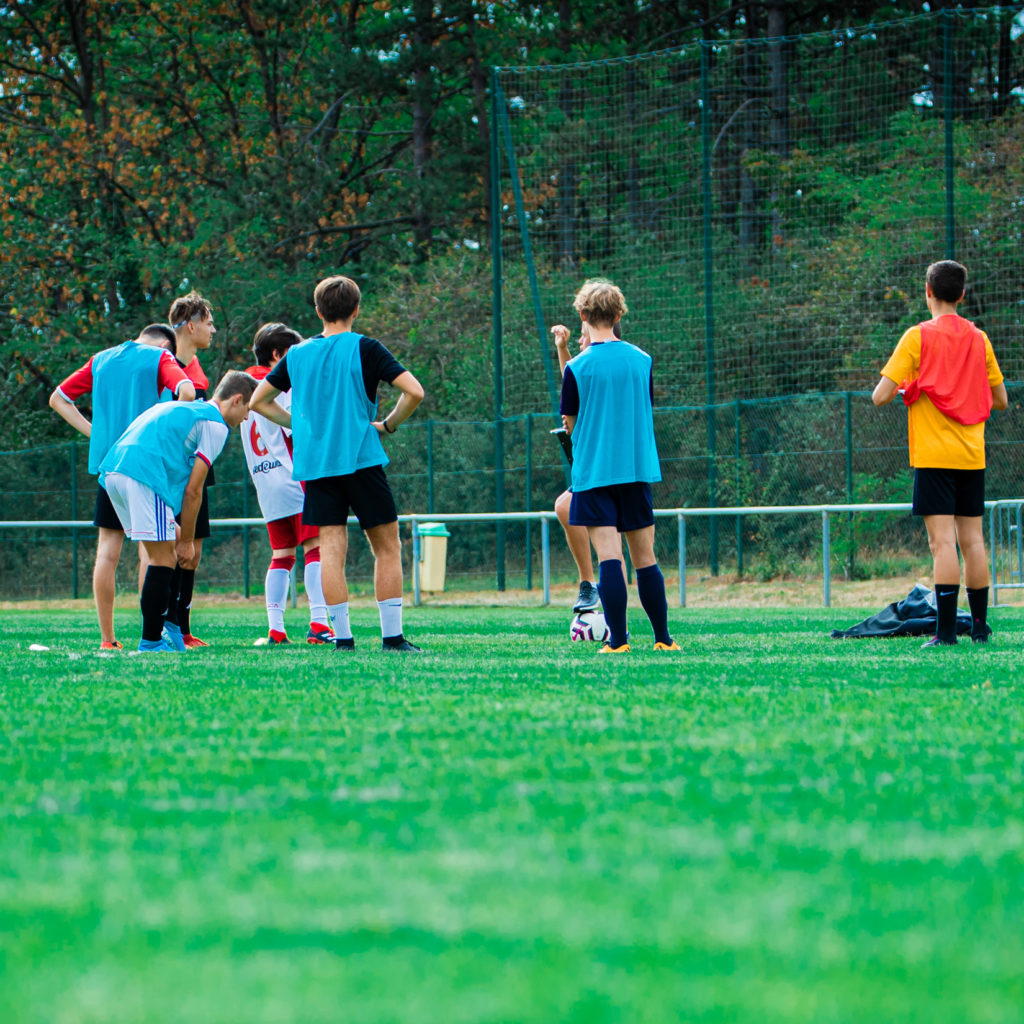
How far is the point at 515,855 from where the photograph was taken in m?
2.25

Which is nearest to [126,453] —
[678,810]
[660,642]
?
[660,642]

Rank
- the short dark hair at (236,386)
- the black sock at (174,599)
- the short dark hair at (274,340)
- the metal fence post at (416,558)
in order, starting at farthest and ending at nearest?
the metal fence post at (416,558), the short dark hair at (274,340), the black sock at (174,599), the short dark hair at (236,386)

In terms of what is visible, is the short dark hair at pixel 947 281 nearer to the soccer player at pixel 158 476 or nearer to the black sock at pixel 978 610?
the black sock at pixel 978 610

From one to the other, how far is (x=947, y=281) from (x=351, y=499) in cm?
274

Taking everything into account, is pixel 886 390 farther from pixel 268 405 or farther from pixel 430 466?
pixel 430 466

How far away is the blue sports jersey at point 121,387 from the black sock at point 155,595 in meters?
0.92

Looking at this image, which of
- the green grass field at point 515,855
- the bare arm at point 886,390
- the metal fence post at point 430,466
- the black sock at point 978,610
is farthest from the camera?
the metal fence post at point 430,466

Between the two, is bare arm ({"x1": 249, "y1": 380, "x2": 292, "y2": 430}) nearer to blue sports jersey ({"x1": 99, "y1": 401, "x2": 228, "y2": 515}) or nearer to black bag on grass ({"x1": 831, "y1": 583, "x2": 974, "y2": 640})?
blue sports jersey ({"x1": 99, "y1": 401, "x2": 228, "y2": 515})

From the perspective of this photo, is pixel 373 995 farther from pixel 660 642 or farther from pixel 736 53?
pixel 736 53

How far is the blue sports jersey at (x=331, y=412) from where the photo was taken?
6.50m

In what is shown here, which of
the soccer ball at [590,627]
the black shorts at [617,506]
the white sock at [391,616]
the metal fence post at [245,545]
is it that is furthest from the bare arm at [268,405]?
the metal fence post at [245,545]

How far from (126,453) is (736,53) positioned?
16.0m

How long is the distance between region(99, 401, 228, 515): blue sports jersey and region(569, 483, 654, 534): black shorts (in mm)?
1639

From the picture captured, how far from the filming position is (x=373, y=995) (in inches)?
61.9
